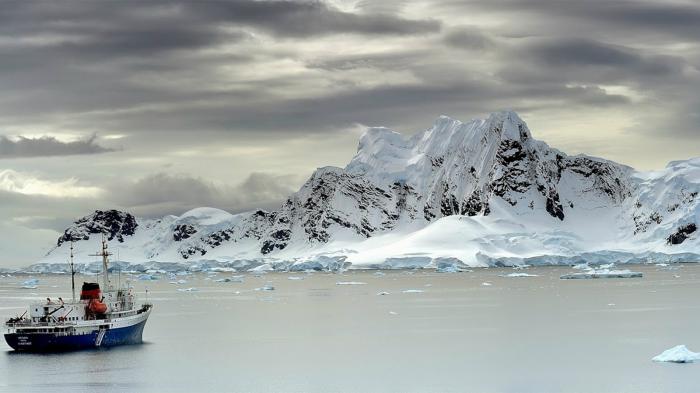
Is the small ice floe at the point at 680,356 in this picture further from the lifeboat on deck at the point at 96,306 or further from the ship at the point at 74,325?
the lifeboat on deck at the point at 96,306

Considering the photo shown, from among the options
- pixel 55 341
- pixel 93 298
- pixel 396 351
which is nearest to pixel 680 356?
pixel 396 351

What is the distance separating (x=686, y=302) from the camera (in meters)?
87.7

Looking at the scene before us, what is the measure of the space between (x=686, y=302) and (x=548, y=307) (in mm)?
12489

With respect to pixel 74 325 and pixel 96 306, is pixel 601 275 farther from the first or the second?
pixel 74 325

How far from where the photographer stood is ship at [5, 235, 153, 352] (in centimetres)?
5834

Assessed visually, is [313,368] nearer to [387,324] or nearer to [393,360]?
[393,360]

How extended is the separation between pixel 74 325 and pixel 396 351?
18298 millimetres

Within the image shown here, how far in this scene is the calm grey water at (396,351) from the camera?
43438 millimetres

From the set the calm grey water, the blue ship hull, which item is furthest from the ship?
the calm grey water

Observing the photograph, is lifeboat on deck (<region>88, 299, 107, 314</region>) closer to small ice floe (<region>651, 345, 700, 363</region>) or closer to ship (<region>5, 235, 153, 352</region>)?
ship (<region>5, 235, 153, 352</region>)

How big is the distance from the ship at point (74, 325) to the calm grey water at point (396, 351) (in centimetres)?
125

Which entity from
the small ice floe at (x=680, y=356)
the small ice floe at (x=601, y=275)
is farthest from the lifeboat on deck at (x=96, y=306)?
the small ice floe at (x=601, y=275)

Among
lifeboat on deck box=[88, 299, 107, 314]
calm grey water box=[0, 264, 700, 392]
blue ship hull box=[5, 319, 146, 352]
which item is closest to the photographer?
calm grey water box=[0, 264, 700, 392]

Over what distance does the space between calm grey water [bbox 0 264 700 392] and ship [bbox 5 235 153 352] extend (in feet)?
4.10
